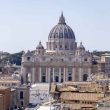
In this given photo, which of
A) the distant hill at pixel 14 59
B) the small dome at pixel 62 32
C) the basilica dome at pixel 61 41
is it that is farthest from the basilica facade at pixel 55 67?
the distant hill at pixel 14 59

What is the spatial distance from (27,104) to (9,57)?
265ft

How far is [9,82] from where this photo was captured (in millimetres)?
78062

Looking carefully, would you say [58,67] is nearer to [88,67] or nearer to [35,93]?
[88,67]

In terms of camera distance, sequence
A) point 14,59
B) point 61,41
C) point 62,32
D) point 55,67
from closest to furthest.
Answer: point 55,67 < point 61,41 < point 62,32 < point 14,59

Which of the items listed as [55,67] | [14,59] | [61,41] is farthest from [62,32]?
[14,59]

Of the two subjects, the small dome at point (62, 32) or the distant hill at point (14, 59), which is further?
the distant hill at point (14, 59)

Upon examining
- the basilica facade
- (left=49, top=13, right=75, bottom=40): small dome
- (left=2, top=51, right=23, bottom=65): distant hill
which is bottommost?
the basilica facade

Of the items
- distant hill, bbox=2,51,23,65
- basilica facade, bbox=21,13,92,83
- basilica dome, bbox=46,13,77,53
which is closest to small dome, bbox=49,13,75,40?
basilica dome, bbox=46,13,77,53

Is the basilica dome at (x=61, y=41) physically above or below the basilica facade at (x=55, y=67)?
above

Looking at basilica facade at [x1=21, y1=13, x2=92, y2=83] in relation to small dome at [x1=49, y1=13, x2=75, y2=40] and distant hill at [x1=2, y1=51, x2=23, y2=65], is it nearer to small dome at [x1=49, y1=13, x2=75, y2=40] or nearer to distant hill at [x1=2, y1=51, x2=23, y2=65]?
small dome at [x1=49, y1=13, x2=75, y2=40]

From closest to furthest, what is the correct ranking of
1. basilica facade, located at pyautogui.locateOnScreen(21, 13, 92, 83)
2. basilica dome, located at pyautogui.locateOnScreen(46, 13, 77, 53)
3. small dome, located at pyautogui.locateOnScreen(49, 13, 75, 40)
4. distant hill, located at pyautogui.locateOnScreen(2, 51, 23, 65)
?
basilica facade, located at pyautogui.locateOnScreen(21, 13, 92, 83) < basilica dome, located at pyautogui.locateOnScreen(46, 13, 77, 53) < small dome, located at pyautogui.locateOnScreen(49, 13, 75, 40) < distant hill, located at pyautogui.locateOnScreen(2, 51, 23, 65)

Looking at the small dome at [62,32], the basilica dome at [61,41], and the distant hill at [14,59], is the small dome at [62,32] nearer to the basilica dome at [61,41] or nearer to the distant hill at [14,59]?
the basilica dome at [61,41]

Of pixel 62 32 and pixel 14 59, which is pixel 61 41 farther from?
pixel 14 59

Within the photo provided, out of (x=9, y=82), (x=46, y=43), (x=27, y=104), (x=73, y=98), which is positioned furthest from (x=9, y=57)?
(x=73, y=98)
